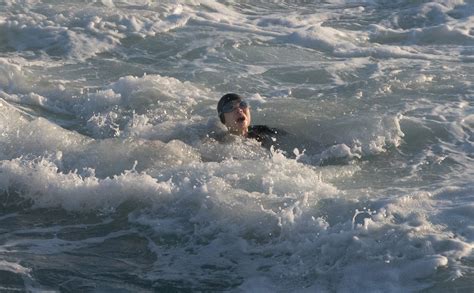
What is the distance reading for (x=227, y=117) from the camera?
30.9ft

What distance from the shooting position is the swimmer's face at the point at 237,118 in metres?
9.36

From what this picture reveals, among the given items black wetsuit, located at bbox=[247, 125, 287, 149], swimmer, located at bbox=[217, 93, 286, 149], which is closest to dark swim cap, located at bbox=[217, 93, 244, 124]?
swimmer, located at bbox=[217, 93, 286, 149]

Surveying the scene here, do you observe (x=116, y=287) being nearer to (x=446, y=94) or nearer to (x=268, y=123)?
(x=268, y=123)

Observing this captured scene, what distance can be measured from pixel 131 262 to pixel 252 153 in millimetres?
2491

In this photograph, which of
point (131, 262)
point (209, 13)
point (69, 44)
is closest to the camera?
point (131, 262)

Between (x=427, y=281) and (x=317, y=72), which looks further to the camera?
(x=317, y=72)

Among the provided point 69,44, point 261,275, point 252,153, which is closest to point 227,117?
point 252,153

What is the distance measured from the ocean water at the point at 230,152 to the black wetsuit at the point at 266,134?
0.15m

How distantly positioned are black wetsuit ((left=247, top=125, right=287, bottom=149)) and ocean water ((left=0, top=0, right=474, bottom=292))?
5.8 inches

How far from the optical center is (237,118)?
9.37 meters

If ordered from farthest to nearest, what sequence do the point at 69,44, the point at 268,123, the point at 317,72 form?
1. the point at 69,44
2. the point at 317,72
3. the point at 268,123

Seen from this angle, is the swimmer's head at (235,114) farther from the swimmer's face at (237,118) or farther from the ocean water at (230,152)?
the ocean water at (230,152)

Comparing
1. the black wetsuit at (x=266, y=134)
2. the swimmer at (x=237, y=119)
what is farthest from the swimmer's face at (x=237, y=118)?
the black wetsuit at (x=266, y=134)

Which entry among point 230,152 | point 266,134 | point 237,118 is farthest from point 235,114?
point 230,152
